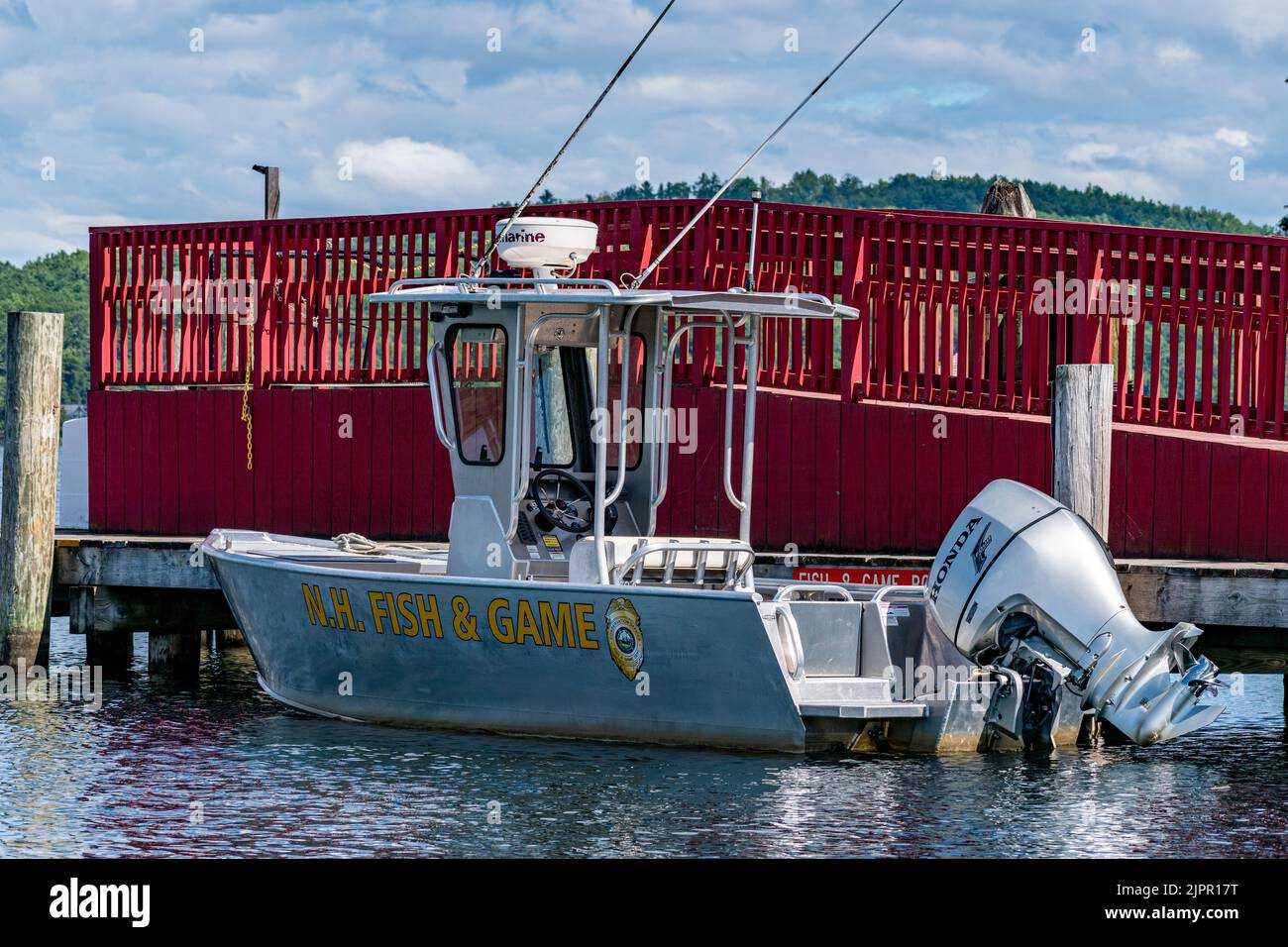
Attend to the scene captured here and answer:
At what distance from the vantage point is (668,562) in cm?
1258

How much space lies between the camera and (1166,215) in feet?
339

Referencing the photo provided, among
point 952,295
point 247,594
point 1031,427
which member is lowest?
point 247,594

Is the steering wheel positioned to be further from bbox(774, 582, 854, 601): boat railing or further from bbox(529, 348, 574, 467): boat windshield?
bbox(774, 582, 854, 601): boat railing

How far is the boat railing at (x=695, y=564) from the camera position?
40.6ft

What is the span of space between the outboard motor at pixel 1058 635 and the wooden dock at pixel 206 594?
134 centimetres

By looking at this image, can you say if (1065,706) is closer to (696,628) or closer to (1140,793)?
(1140,793)

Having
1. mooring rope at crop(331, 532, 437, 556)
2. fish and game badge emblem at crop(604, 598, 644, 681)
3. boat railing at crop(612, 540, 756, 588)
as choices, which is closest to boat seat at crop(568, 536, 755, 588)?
boat railing at crop(612, 540, 756, 588)

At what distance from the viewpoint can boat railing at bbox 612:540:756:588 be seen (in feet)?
40.6

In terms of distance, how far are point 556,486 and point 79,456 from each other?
9263 mm

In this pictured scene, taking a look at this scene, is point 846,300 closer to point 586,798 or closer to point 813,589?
point 813,589

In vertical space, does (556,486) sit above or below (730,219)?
below

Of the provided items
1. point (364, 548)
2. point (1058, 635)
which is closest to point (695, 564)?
point (1058, 635)

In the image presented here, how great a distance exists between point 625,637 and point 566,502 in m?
1.25
